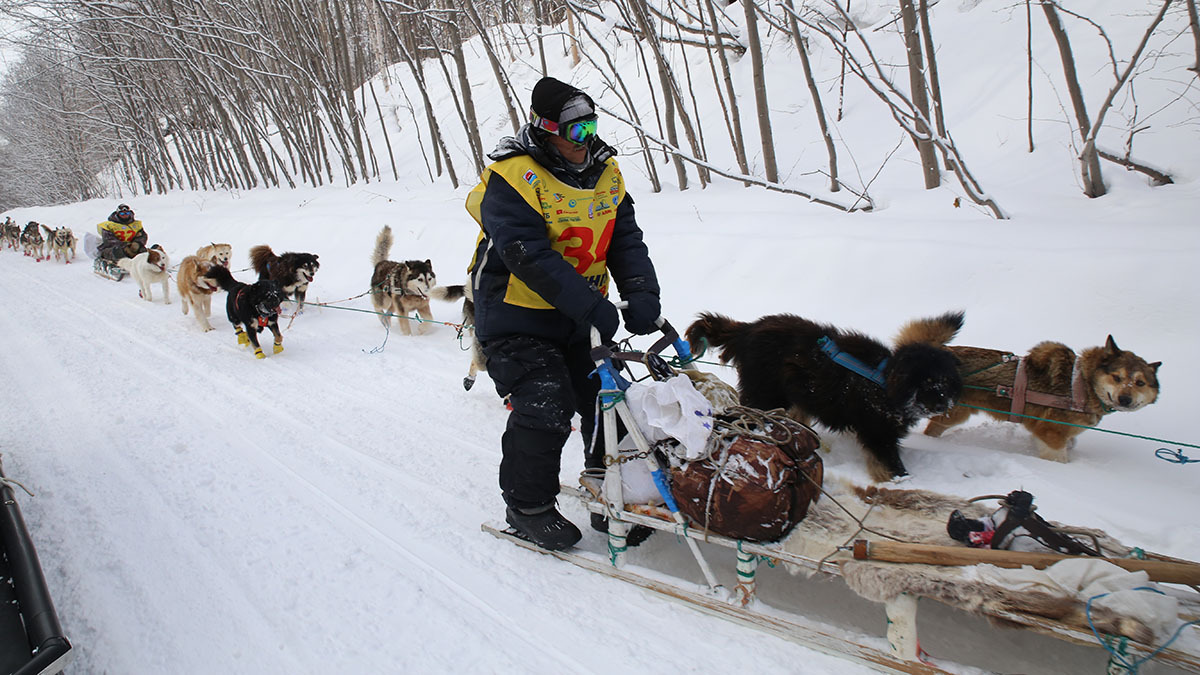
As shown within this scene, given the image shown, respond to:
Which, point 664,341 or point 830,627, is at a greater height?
point 664,341

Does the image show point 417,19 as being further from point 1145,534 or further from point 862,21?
point 1145,534

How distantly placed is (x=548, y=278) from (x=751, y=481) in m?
1.06

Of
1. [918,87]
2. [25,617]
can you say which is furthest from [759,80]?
[25,617]

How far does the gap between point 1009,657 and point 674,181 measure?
8.61 meters

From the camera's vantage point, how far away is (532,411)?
2619 mm

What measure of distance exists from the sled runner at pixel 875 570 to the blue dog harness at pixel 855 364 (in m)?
0.75

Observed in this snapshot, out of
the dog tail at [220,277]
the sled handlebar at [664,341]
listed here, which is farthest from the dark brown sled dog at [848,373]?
the dog tail at [220,277]

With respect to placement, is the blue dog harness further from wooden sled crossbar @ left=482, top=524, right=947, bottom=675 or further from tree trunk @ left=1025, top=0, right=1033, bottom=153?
tree trunk @ left=1025, top=0, right=1033, bottom=153

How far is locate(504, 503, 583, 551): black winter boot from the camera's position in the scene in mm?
2771

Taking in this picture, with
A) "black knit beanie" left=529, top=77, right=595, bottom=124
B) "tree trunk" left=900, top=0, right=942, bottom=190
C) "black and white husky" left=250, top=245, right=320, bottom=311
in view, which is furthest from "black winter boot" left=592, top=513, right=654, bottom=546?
"black and white husky" left=250, top=245, right=320, bottom=311

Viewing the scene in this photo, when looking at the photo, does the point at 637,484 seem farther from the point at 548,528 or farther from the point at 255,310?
the point at 255,310

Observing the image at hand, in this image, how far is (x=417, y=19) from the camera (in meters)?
12.5

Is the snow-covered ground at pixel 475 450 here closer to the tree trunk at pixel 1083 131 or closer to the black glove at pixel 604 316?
the tree trunk at pixel 1083 131

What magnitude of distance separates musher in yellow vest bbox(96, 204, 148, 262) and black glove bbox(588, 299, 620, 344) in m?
11.5
